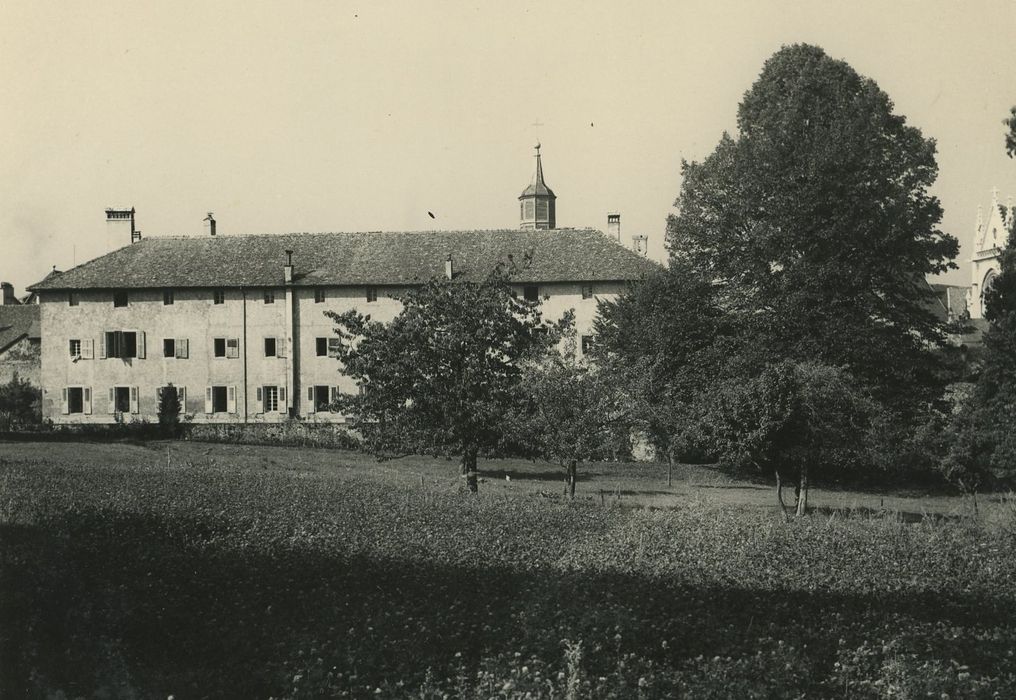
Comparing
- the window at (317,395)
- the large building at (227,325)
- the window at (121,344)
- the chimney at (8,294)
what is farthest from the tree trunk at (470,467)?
the chimney at (8,294)

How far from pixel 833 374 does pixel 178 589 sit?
18288 millimetres

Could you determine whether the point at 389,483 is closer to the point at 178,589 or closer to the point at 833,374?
the point at 833,374

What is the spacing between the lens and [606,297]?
43.0 m

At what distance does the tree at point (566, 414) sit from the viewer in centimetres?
2323

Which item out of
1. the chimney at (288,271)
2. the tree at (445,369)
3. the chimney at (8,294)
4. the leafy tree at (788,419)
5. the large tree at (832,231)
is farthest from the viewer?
the chimney at (8,294)

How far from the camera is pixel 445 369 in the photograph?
Answer: 23.9 m

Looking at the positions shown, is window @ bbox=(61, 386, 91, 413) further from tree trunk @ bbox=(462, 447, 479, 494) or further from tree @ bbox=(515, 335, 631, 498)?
tree @ bbox=(515, 335, 631, 498)

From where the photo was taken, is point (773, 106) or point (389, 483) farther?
point (773, 106)

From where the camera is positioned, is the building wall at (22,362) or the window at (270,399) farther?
the building wall at (22,362)

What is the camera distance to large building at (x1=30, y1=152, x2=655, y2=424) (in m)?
43.2

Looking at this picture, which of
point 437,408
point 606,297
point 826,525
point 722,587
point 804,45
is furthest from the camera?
point 606,297

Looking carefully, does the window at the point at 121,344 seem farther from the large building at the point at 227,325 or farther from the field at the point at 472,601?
the field at the point at 472,601

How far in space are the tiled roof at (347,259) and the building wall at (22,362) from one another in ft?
47.0

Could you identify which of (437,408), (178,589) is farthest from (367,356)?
(178,589)
